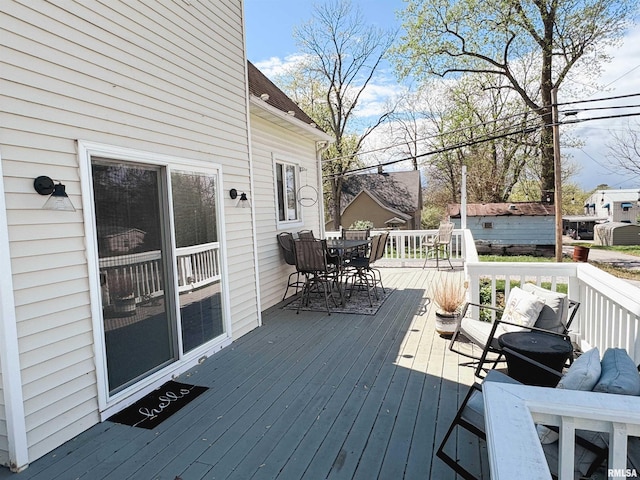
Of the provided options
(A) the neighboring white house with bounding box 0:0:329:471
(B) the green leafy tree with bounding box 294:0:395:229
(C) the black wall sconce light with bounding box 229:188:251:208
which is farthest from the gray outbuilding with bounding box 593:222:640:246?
(A) the neighboring white house with bounding box 0:0:329:471

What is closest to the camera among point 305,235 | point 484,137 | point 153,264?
point 153,264

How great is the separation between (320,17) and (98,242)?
19.5 metres

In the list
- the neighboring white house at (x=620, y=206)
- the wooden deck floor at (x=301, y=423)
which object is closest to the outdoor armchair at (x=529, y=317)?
the wooden deck floor at (x=301, y=423)

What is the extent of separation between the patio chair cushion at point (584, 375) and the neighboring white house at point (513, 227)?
1759cm

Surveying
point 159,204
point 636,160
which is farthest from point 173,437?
point 636,160

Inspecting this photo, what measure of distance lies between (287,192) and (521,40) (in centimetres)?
1470

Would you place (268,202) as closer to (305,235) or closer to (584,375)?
(305,235)

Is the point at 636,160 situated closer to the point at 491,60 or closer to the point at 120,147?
the point at 491,60

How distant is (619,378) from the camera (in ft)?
5.01

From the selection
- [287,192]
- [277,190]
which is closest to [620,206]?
[287,192]

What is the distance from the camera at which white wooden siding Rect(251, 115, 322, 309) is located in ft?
19.5

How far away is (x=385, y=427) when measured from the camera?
259 cm

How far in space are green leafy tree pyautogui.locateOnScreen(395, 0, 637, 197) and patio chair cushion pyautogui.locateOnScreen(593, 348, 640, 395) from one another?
45.7 feet

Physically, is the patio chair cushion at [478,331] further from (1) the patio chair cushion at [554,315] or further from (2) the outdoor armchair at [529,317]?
(1) the patio chair cushion at [554,315]
